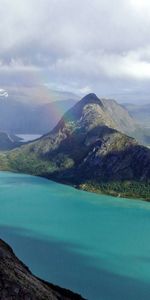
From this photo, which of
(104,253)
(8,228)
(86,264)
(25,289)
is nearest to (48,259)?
(86,264)

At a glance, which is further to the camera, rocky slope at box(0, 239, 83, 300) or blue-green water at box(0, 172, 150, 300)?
blue-green water at box(0, 172, 150, 300)

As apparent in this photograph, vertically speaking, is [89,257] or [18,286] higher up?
[18,286]

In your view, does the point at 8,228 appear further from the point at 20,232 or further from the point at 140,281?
the point at 140,281

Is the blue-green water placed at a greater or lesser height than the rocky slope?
lesser

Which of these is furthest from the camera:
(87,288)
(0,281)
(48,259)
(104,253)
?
(104,253)

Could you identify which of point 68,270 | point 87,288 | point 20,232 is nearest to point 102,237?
point 20,232

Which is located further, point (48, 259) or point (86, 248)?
point (86, 248)

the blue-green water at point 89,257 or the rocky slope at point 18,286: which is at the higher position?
the rocky slope at point 18,286

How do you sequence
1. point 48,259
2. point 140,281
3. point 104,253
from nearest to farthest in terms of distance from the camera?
point 140,281 < point 48,259 < point 104,253

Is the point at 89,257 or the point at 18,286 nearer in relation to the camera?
the point at 18,286

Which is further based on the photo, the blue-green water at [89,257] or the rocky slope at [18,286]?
the blue-green water at [89,257]

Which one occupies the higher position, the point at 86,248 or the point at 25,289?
the point at 25,289
